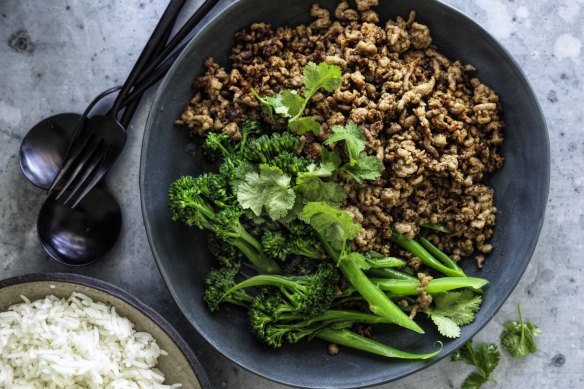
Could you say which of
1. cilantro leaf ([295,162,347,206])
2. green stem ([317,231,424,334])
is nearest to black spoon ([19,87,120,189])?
cilantro leaf ([295,162,347,206])

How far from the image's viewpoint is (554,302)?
272 cm

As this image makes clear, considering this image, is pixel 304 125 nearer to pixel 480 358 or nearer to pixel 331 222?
pixel 331 222

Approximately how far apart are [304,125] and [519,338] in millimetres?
1243

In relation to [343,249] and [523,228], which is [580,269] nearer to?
[523,228]

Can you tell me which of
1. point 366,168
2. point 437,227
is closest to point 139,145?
point 366,168

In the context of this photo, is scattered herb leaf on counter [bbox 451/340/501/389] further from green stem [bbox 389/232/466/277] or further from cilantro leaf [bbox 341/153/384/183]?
cilantro leaf [bbox 341/153/384/183]

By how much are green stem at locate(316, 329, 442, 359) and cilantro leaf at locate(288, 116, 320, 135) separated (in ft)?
2.51

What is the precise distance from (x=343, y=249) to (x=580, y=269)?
3.62 ft

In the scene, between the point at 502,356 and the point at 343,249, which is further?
the point at 502,356

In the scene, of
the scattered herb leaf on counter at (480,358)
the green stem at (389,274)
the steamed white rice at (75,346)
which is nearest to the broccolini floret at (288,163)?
the green stem at (389,274)

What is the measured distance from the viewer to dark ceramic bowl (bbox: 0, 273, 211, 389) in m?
2.46

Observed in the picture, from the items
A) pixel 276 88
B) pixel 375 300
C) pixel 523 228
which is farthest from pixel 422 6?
pixel 375 300

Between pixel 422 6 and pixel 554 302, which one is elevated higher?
pixel 422 6

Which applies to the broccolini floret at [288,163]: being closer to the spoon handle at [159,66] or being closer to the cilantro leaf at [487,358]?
the spoon handle at [159,66]
